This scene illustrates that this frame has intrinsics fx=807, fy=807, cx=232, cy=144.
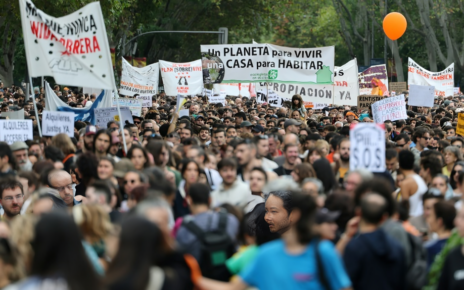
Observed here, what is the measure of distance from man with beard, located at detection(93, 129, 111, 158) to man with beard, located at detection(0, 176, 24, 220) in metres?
1.73

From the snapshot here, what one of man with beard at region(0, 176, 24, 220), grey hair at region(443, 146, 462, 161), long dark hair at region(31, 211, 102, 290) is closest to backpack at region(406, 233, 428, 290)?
long dark hair at region(31, 211, 102, 290)

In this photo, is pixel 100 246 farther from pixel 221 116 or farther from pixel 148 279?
pixel 221 116

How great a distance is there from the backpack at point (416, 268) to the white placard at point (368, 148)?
2564 millimetres

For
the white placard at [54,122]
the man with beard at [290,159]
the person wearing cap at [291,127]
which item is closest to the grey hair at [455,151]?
the man with beard at [290,159]

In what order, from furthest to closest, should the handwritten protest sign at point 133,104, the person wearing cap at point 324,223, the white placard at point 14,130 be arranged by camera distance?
the handwritten protest sign at point 133,104
the white placard at point 14,130
the person wearing cap at point 324,223

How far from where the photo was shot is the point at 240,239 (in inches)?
220

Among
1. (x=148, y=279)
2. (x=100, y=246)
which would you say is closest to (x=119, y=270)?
(x=148, y=279)

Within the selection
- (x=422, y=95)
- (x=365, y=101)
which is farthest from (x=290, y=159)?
(x=422, y=95)

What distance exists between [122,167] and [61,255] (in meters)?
4.38

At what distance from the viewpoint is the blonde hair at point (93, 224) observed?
5383 millimetres

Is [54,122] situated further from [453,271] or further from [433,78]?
[433,78]

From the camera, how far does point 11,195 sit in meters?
7.71

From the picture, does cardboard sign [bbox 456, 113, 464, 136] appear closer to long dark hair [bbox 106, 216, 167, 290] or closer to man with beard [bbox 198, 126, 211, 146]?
man with beard [bbox 198, 126, 211, 146]

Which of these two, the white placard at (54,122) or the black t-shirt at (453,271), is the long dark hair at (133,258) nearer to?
the black t-shirt at (453,271)
